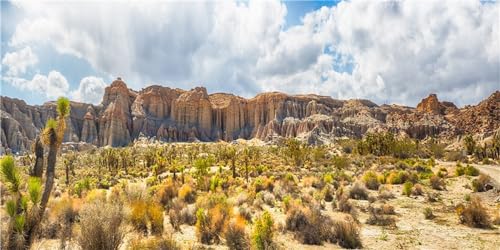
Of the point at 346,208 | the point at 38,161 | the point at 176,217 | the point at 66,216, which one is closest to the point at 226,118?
the point at 346,208

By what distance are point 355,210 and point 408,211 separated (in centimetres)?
221

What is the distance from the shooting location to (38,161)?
1003cm

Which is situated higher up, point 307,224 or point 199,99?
point 199,99

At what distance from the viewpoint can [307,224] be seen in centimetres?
1062

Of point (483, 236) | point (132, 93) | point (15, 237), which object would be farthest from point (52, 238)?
point (132, 93)

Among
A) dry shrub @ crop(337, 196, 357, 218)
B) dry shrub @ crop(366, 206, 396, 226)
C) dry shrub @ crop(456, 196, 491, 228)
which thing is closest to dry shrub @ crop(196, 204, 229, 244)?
dry shrub @ crop(366, 206, 396, 226)

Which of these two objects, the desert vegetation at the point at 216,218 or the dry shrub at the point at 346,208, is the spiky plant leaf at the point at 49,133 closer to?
the desert vegetation at the point at 216,218

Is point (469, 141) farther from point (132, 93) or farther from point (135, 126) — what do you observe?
point (132, 93)

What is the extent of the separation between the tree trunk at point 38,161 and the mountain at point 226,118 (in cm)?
10081

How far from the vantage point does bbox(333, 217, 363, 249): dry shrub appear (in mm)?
9492

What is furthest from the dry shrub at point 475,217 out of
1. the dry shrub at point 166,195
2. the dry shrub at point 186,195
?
the dry shrub at point 186,195

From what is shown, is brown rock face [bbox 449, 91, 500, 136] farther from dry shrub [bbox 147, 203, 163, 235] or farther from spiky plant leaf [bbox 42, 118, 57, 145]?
spiky plant leaf [bbox 42, 118, 57, 145]

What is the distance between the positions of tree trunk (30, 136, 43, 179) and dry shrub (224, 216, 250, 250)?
5848 mm

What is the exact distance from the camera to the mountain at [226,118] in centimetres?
11425
